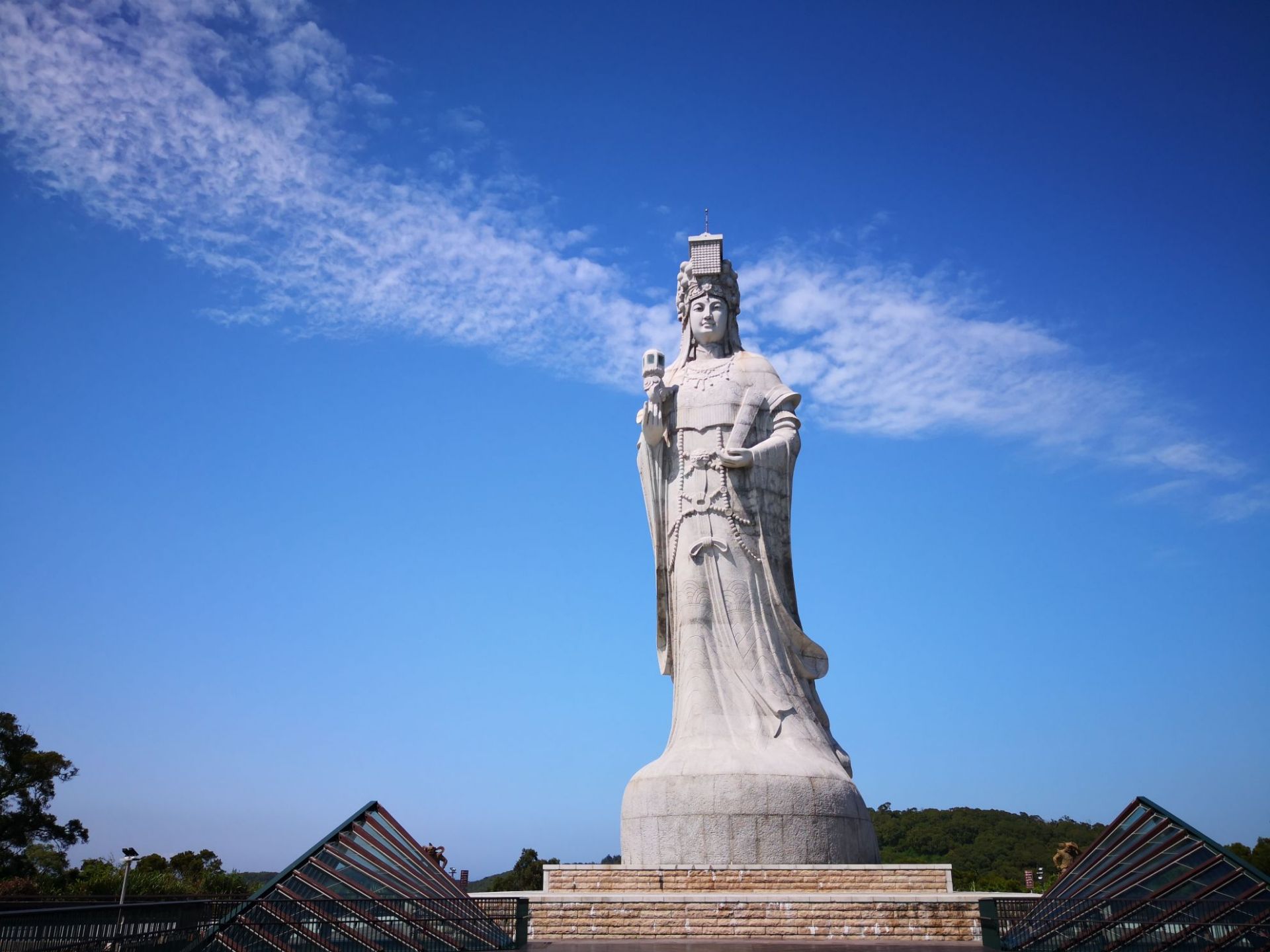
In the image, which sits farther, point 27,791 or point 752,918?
point 27,791

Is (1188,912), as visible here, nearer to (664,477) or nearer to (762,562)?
(762,562)

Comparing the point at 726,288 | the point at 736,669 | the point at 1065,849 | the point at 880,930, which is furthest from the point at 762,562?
the point at 1065,849

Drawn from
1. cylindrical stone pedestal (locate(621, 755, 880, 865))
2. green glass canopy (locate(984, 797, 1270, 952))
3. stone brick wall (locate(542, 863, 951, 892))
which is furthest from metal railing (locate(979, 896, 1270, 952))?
cylindrical stone pedestal (locate(621, 755, 880, 865))

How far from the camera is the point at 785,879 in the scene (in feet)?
38.1

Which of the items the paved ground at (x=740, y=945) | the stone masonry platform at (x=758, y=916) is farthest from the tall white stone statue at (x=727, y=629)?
the paved ground at (x=740, y=945)

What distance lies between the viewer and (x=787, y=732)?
1345 centimetres

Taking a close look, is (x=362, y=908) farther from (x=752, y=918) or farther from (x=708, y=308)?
(x=708, y=308)

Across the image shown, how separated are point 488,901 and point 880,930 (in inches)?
153

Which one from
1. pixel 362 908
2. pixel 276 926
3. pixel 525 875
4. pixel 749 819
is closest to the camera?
pixel 276 926

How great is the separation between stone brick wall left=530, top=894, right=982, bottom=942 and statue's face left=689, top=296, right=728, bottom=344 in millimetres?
7886

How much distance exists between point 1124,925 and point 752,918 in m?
3.48

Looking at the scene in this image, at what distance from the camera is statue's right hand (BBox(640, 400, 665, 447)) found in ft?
48.4

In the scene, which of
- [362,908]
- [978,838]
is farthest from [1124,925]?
[978,838]

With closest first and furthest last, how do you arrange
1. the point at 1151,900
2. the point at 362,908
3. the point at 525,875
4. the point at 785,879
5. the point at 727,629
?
the point at 1151,900
the point at 362,908
the point at 785,879
the point at 727,629
the point at 525,875
